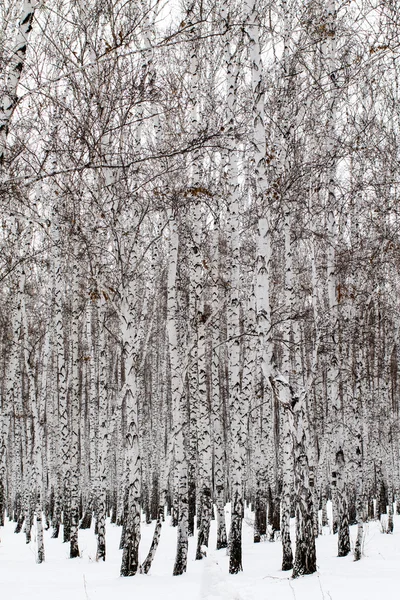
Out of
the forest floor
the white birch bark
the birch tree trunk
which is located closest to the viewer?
the birch tree trunk

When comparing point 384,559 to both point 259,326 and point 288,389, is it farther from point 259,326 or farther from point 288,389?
point 259,326

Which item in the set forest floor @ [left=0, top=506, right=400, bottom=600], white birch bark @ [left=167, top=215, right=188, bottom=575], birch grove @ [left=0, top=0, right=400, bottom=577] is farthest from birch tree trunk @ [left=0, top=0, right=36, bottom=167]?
forest floor @ [left=0, top=506, right=400, bottom=600]

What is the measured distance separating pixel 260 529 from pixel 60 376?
6.58 m

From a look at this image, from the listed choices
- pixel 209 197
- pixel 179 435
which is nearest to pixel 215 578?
pixel 179 435

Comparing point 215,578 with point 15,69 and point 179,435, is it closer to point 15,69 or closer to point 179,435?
point 179,435

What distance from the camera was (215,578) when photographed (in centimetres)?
829

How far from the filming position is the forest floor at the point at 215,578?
695cm

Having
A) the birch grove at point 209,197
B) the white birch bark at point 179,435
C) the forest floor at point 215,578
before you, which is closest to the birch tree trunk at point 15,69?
the birch grove at point 209,197

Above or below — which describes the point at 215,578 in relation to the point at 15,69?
below

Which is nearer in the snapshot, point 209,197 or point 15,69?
point 15,69

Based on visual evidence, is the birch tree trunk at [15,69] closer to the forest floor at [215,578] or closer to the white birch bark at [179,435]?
the white birch bark at [179,435]

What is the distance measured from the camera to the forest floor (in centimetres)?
695

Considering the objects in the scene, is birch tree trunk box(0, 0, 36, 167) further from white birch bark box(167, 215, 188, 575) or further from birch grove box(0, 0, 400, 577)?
white birch bark box(167, 215, 188, 575)

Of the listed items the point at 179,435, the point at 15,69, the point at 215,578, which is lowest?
the point at 215,578
